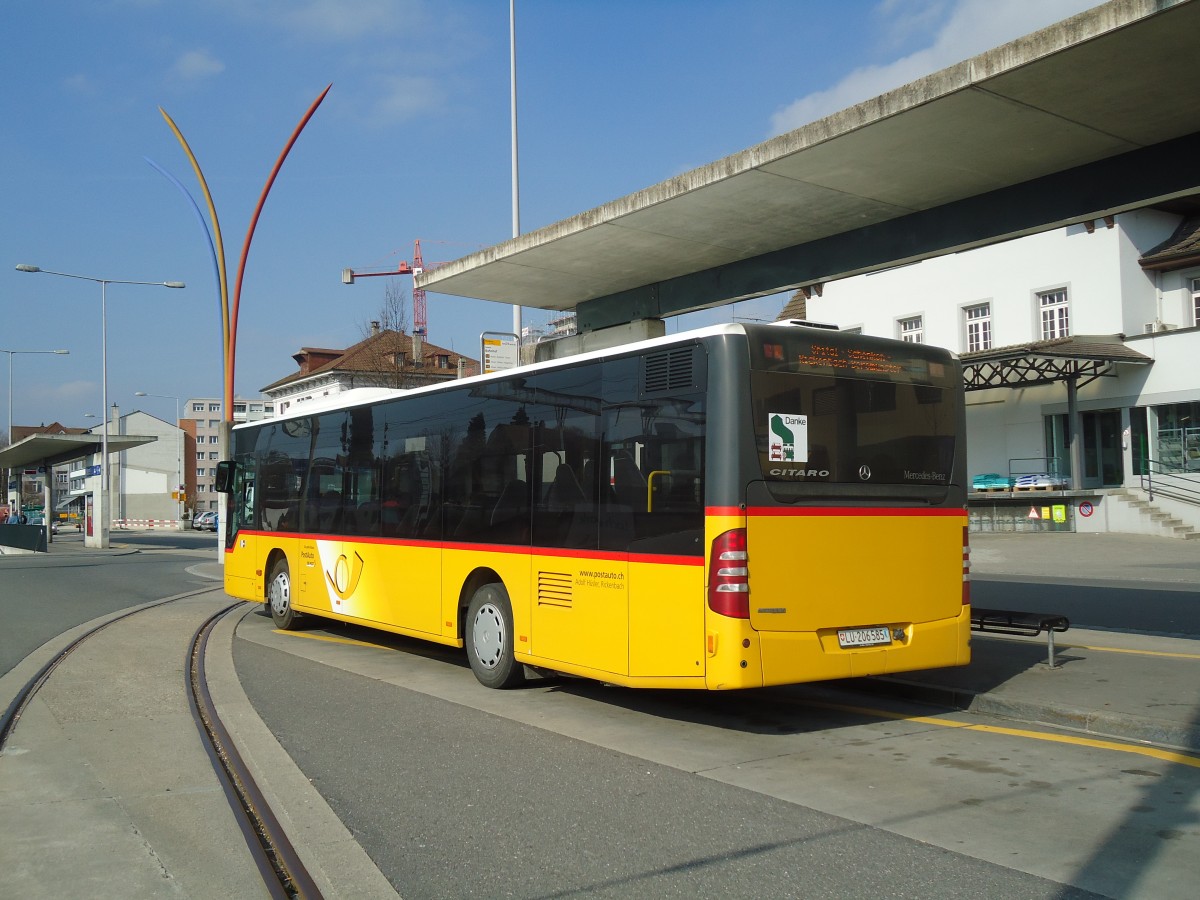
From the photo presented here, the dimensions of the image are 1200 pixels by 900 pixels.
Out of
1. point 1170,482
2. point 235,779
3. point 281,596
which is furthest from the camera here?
point 1170,482

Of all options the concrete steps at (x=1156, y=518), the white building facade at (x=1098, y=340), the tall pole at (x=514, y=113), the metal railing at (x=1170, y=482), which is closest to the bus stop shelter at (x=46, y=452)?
the tall pole at (x=514, y=113)

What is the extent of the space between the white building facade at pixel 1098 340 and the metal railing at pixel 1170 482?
2.4 inches

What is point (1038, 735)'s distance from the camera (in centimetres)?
775

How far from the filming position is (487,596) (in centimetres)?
1015

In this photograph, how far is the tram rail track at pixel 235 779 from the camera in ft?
16.4

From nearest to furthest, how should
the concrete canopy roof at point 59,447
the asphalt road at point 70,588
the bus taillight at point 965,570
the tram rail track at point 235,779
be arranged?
the tram rail track at point 235,779
the bus taillight at point 965,570
the asphalt road at point 70,588
the concrete canopy roof at point 59,447

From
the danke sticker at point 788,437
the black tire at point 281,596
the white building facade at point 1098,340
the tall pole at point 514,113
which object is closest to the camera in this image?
the danke sticker at point 788,437

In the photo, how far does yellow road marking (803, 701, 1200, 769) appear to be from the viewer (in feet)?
22.9

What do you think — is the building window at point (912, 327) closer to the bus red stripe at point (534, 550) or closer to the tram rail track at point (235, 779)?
the bus red stripe at point (534, 550)

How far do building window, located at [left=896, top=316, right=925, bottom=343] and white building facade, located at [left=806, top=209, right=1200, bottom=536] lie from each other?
1.72ft

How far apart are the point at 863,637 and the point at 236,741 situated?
180 inches

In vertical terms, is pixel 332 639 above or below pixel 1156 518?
below

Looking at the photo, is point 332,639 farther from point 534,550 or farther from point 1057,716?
point 1057,716

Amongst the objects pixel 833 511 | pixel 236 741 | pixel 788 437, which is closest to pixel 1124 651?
pixel 833 511
